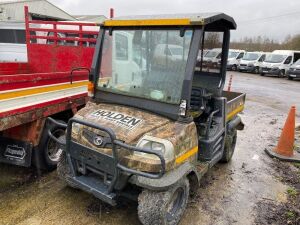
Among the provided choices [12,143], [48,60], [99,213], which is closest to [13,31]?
[48,60]

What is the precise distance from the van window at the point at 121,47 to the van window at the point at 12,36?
13460 mm

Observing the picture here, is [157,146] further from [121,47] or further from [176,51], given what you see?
[121,47]

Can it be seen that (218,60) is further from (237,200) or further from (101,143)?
(101,143)

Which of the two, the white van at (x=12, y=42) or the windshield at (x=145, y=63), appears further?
the white van at (x=12, y=42)

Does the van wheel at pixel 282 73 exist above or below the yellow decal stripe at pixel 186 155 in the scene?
below

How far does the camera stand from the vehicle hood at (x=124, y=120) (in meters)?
3.05

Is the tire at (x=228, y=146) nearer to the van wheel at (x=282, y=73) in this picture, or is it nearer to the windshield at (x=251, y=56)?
the van wheel at (x=282, y=73)

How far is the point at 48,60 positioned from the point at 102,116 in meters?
3.05

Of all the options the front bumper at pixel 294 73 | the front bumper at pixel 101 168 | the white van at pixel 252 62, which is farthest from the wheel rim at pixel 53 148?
the white van at pixel 252 62

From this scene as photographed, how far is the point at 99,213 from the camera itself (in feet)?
11.8

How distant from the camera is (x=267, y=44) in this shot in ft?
145

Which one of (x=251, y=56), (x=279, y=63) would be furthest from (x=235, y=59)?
(x=279, y=63)

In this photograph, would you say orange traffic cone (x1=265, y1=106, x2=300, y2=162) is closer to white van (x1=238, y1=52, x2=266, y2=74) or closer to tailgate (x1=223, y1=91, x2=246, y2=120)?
tailgate (x1=223, y1=91, x2=246, y2=120)

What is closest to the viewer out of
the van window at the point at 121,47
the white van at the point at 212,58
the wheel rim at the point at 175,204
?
the wheel rim at the point at 175,204
